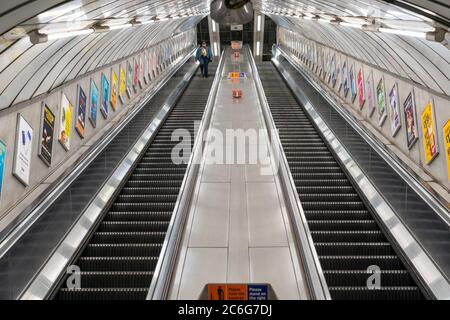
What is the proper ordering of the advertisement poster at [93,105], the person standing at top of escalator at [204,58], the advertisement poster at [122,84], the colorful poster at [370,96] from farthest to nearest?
the person standing at top of escalator at [204,58] → the advertisement poster at [122,84] → the colorful poster at [370,96] → the advertisement poster at [93,105]

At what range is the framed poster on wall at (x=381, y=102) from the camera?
1012 centimetres

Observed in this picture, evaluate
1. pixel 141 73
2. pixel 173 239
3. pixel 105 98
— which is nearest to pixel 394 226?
pixel 173 239

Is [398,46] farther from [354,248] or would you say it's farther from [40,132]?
[40,132]

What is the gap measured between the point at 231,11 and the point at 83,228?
3.50 metres

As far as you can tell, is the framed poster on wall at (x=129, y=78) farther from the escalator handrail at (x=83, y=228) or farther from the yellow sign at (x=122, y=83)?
the escalator handrail at (x=83, y=228)

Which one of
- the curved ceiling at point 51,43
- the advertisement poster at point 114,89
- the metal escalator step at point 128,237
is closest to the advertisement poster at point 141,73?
the advertisement poster at point 114,89

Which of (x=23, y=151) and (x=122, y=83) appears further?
(x=122, y=83)

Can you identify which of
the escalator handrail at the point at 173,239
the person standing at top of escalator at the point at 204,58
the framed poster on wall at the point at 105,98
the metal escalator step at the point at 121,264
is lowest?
the person standing at top of escalator at the point at 204,58

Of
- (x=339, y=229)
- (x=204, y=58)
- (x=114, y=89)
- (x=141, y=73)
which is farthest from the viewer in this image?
(x=204, y=58)

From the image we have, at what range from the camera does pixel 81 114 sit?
9.62 metres

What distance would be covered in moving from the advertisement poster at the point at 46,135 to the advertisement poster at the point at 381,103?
6213 millimetres

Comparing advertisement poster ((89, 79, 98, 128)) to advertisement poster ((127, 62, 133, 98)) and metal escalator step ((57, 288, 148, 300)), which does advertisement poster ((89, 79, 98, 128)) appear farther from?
metal escalator step ((57, 288, 148, 300))

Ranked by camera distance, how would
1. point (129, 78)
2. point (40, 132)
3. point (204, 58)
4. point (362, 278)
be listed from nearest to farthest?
point (362, 278) < point (40, 132) < point (129, 78) < point (204, 58)
